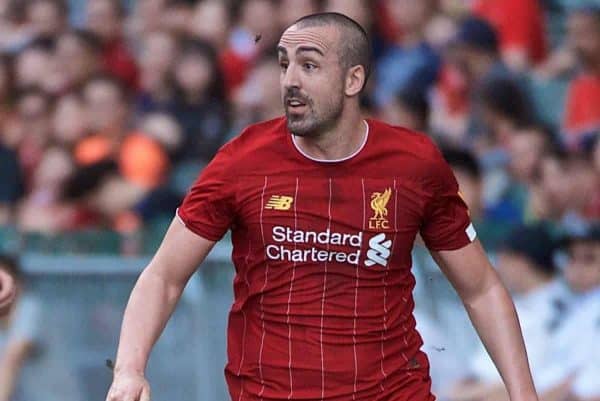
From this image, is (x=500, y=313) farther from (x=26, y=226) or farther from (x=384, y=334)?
(x=26, y=226)

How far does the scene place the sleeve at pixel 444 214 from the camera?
6133mm

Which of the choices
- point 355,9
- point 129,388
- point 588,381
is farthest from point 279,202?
point 355,9

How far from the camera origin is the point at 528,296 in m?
9.57

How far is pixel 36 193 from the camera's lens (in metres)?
11.6

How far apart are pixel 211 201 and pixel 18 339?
12.9 feet

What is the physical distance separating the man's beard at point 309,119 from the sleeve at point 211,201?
270 mm

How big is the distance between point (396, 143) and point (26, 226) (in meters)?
5.66

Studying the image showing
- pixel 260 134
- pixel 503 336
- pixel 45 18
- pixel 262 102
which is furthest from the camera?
pixel 45 18

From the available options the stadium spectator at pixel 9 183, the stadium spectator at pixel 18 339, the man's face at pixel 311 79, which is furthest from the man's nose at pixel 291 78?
the stadium spectator at pixel 9 183

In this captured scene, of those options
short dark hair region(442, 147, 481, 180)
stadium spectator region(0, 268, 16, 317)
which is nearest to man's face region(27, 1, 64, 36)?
short dark hair region(442, 147, 481, 180)

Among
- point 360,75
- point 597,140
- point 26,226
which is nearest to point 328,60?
point 360,75

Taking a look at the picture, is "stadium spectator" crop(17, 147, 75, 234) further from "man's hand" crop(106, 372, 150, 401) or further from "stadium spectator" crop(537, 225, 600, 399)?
"man's hand" crop(106, 372, 150, 401)

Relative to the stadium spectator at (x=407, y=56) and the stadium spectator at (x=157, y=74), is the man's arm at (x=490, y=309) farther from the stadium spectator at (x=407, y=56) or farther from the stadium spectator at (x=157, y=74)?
the stadium spectator at (x=157, y=74)

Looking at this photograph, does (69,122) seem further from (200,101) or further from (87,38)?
(200,101)
